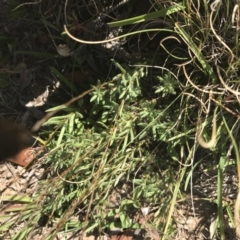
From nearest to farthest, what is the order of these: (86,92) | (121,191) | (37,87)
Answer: (86,92) < (121,191) < (37,87)

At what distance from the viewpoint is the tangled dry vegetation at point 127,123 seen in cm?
188

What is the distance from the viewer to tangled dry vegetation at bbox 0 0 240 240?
6.17ft

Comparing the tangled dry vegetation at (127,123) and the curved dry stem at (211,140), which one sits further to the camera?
the tangled dry vegetation at (127,123)

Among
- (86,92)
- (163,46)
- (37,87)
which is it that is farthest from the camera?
(37,87)

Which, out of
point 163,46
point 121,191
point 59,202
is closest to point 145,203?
point 121,191

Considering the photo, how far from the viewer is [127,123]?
198cm

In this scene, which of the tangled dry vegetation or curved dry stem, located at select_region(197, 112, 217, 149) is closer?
curved dry stem, located at select_region(197, 112, 217, 149)

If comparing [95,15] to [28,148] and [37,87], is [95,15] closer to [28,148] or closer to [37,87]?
[37,87]

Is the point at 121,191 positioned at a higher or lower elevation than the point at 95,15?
lower

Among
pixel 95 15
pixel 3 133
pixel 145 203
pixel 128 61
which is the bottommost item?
pixel 145 203

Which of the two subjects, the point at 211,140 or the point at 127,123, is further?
the point at 127,123

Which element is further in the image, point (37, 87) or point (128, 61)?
point (37, 87)

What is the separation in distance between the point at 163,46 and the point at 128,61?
0.24 m

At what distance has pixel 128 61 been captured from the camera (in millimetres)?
2057
